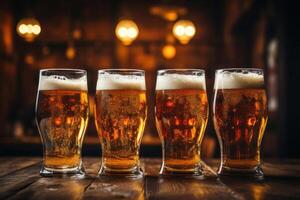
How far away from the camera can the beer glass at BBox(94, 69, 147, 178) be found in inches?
50.8

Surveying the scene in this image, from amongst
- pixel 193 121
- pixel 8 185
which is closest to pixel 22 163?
pixel 8 185

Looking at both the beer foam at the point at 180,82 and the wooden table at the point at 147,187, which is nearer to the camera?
the wooden table at the point at 147,187

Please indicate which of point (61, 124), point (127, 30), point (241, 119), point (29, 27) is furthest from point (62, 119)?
point (29, 27)

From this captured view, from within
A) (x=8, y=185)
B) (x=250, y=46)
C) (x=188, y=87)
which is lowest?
Answer: (x=8, y=185)

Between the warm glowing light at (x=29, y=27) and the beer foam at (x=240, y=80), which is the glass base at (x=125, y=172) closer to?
the beer foam at (x=240, y=80)

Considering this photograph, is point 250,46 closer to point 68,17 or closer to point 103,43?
point 103,43

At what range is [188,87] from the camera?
1.32 metres

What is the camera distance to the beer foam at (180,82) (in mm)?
1319

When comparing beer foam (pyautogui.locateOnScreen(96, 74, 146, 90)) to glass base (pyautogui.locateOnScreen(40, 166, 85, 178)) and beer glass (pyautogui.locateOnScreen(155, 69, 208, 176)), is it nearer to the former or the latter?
beer glass (pyautogui.locateOnScreen(155, 69, 208, 176))

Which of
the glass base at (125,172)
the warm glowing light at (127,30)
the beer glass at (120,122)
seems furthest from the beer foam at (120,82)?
the warm glowing light at (127,30)

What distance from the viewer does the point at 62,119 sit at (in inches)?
51.6

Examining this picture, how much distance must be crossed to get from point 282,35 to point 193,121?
3.69 meters

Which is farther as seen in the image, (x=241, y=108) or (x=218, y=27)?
(x=218, y=27)

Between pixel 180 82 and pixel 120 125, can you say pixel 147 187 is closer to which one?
pixel 120 125
